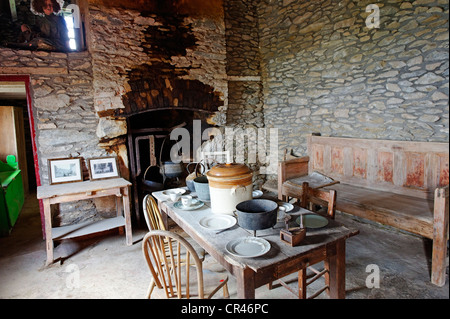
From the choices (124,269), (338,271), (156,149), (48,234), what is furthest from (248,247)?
(156,149)

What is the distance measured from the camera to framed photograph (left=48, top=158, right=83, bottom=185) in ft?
12.2

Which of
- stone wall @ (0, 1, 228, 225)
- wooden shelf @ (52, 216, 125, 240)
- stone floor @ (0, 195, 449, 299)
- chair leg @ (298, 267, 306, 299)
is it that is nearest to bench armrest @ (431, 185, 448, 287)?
stone floor @ (0, 195, 449, 299)

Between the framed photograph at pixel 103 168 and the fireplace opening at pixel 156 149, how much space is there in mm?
315

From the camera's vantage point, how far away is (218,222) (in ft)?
7.40

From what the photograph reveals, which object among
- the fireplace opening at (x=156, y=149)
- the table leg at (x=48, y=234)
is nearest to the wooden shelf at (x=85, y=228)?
the table leg at (x=48, y=234)

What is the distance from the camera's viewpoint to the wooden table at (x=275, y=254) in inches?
65.4

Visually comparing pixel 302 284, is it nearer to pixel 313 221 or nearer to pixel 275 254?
pixel 313 221

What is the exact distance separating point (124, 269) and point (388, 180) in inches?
135

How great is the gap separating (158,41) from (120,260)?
3.03 meters
